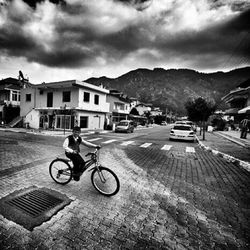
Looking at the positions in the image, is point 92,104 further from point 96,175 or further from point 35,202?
point 35,202

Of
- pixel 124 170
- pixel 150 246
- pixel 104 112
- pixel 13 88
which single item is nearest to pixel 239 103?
pixel 104 112

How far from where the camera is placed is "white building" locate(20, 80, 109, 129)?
2178cm

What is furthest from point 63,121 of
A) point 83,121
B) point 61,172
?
point 61,172

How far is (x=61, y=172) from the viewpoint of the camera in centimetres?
434

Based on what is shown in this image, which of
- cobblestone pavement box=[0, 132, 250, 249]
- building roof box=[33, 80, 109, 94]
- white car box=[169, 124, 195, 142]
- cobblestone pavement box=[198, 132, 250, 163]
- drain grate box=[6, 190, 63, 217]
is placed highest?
building roof box=[33, 80, 109, 94]

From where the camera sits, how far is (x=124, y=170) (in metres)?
5.86

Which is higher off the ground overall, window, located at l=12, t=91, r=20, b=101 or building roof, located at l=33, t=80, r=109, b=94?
building roof, located at l=33, t=80, r=109, b=94

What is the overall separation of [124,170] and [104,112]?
2185 cm

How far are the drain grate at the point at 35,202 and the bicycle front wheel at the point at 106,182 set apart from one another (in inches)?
38.8

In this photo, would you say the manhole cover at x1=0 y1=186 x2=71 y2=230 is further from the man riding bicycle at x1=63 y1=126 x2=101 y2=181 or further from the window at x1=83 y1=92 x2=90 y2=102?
the window at x1=83 y1=92 x2=90 y2=102

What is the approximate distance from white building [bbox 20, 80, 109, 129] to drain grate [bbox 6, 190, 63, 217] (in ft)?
59.3

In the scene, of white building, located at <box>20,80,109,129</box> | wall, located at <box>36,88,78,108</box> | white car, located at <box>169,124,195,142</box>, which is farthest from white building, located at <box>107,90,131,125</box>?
white car, located at <box>169,124,195,142</box>

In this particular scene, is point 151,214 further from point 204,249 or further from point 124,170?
point 124,170

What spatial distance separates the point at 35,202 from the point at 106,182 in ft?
5.51
